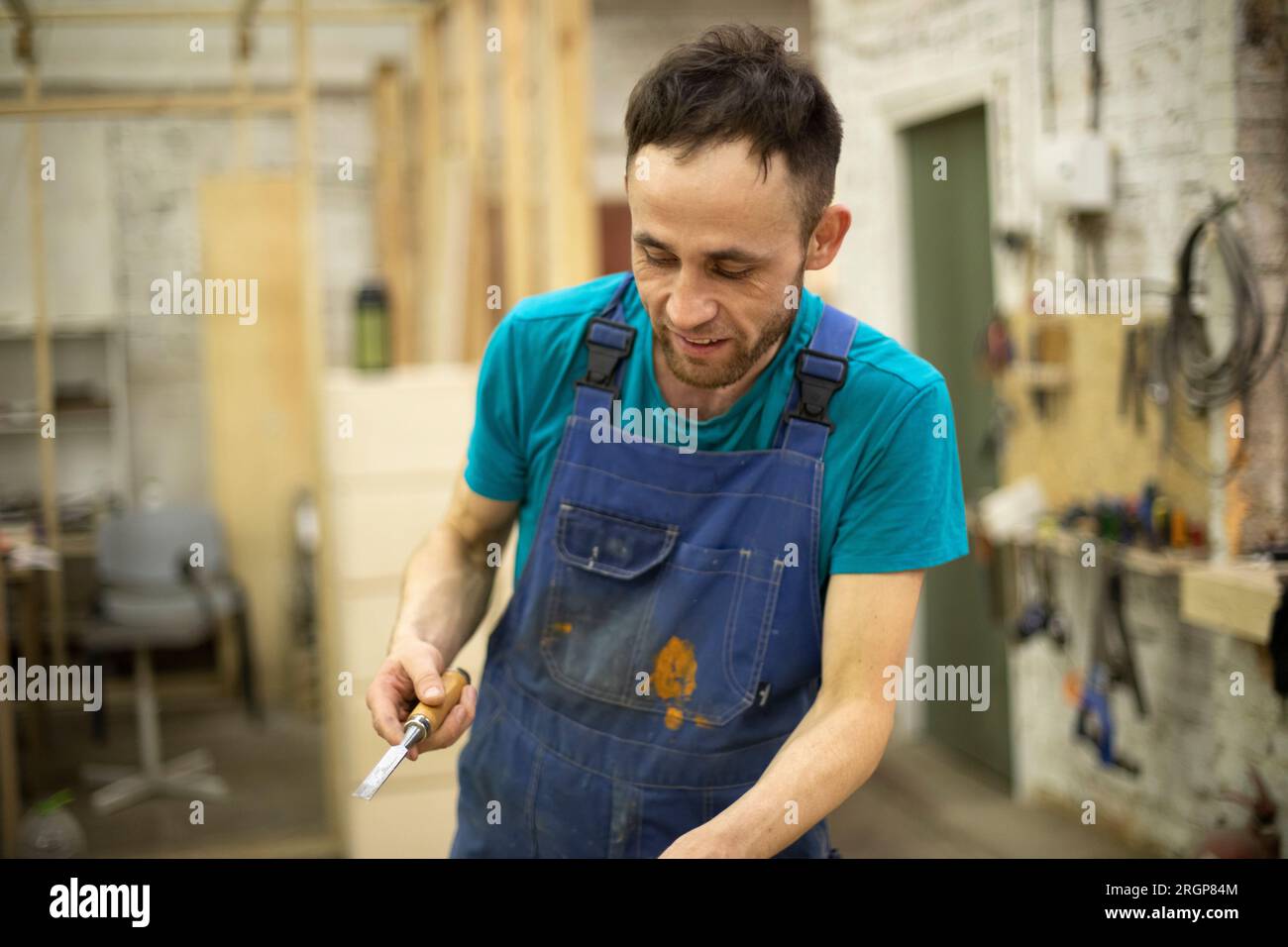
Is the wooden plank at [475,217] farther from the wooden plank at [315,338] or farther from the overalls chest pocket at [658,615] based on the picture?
the overalls chest pocket at [658,615]

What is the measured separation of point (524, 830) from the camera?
4.56 ft

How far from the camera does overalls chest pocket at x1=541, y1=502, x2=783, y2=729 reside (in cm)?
129

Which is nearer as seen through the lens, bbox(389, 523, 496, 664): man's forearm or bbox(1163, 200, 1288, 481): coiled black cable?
bbox(389, 523, 496, 664): man's forearm

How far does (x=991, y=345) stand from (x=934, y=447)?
7.95ft

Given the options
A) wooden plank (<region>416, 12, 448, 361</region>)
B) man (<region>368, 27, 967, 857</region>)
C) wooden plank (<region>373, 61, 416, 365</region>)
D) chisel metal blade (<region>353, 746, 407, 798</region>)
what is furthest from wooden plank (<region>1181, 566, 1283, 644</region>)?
wooden plank (<region>373, 61, 416, 365</region>)

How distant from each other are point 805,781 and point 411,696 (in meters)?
0.39

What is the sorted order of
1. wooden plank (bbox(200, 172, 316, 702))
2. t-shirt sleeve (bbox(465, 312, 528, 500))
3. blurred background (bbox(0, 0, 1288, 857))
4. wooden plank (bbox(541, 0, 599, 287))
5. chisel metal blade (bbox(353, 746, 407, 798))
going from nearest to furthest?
chisel metal blade (bbox(353, 746, 407, 798)), t-shirt sleeve (bbox(465, 312, 528, 500)), blurred background (bbox(0, 0, 1288, 857)), wooden plank (bbox(541, 0, 599, 287)), wooden plank (bbox(200, 172, 316, 702))

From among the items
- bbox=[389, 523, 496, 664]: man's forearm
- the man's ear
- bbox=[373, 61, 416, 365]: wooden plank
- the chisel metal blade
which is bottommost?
the chisel metal blade

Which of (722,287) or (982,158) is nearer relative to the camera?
(722,287)

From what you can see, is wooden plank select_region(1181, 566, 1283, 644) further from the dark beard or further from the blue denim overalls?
the dark beard

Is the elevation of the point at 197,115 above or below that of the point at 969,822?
above

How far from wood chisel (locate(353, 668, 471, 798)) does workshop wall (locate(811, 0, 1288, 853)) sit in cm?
186

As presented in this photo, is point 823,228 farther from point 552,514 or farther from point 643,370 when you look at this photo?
point 552,514

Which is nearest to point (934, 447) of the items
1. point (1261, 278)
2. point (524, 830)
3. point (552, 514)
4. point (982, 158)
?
point (552, 514)
